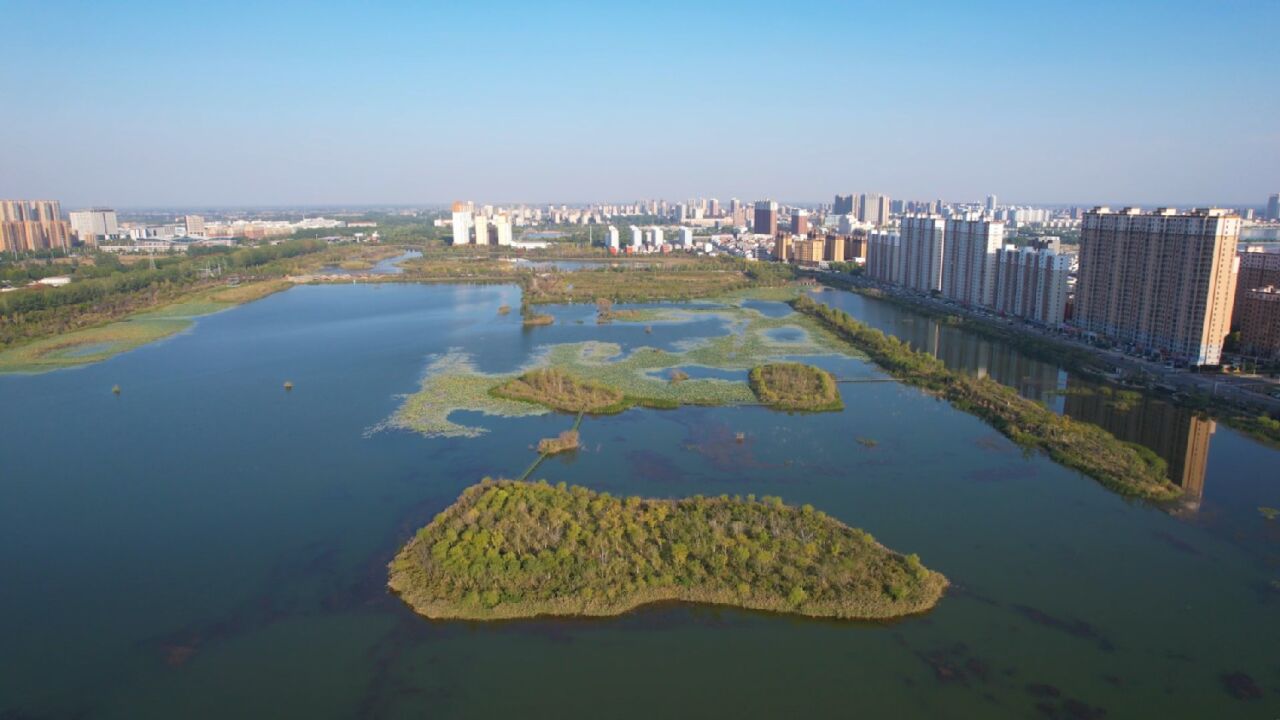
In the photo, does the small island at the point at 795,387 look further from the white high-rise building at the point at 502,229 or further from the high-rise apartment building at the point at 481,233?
the high-rise apartment building at the point at 481,233

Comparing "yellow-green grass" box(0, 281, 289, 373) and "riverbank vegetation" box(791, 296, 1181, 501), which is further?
"yellow-green grass" box(0, 281, 289, 373)

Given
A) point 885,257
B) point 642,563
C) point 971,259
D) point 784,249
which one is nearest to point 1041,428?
point 642,563

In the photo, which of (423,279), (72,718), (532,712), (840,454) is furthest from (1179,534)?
(423,279)

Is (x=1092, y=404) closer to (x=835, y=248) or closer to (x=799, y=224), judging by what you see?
(x=835, y=248)

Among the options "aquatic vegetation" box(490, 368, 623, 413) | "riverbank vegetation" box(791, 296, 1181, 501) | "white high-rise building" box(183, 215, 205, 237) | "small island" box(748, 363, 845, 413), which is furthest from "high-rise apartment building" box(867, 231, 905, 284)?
"white high-rise building" box(183, 215, 205, 237)

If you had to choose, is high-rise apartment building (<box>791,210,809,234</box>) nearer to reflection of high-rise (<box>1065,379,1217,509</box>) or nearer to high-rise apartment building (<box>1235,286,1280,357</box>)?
high-rise apartment building (<box>1235,286,1280,357</box>)

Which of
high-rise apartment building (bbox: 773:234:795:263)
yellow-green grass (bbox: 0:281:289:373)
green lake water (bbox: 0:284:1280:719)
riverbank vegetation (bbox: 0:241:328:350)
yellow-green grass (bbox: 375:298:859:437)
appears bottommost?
green lake water (bbox: 0:284:1280:719)
